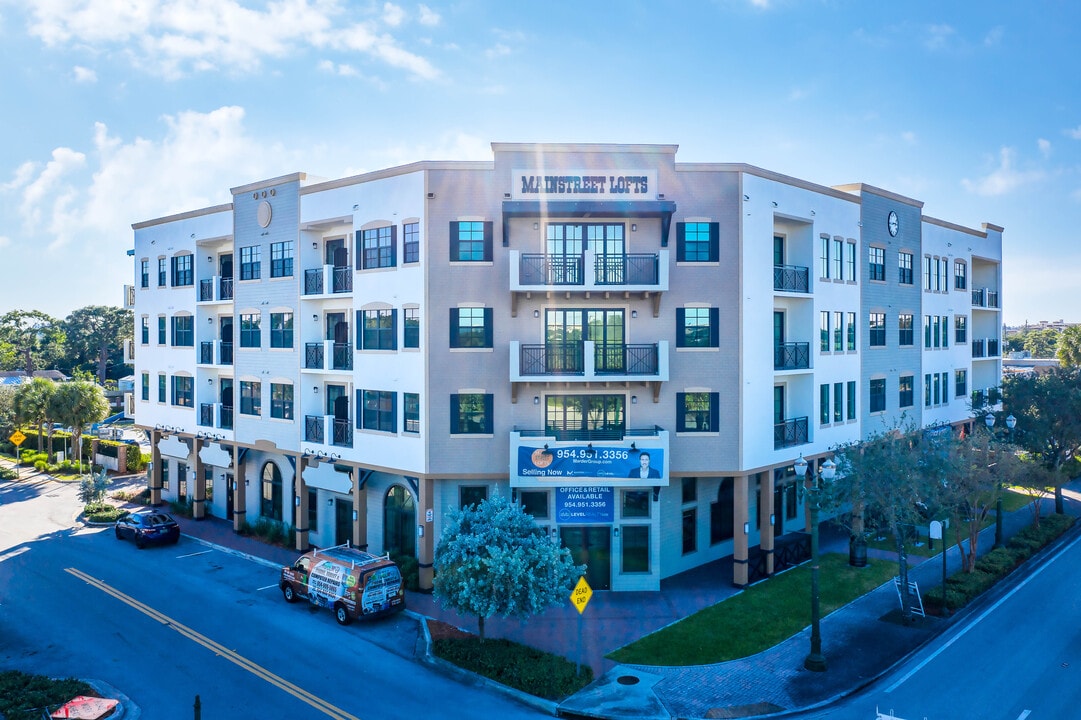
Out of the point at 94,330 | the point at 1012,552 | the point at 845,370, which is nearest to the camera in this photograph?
the point at 1012,552

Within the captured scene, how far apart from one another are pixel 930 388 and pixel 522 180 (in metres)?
25.8

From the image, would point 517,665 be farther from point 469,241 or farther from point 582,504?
point 469,241

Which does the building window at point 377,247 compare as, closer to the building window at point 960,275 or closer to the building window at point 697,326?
the building window at point 697,326

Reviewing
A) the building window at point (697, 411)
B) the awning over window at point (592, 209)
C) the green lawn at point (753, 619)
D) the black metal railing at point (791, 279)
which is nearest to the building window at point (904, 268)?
the black metal railing at point (791, 279)

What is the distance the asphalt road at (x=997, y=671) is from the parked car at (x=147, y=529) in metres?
26.1

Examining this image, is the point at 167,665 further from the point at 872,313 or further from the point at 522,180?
the point at 872,313

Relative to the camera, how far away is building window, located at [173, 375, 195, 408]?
35.3 metres

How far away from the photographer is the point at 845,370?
30.5 meters

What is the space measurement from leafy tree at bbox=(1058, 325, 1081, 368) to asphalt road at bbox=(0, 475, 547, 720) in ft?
209

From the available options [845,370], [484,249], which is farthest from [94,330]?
[845,370]

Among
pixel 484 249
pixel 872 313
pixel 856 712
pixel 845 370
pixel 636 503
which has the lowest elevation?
pixel 856 712

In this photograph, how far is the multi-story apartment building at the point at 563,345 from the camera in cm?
2441

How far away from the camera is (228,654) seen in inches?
768

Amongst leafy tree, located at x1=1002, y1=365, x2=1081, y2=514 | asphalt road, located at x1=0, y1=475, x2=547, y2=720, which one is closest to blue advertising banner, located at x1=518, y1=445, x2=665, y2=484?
asphalt road, located at x1=0, y1=475, x2=547, y2=720
